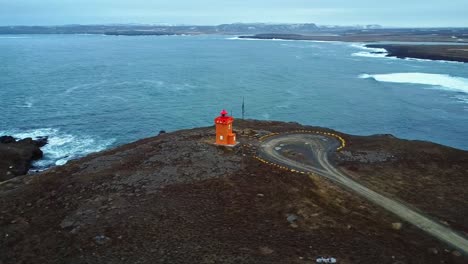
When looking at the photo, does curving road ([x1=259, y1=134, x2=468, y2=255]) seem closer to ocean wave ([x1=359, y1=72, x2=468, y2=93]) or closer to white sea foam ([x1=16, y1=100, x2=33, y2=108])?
white sea foam ([x1=16, y1=100, x2=33, y2=108])

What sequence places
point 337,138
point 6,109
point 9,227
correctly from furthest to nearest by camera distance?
point 6,109
point 337,138
point 9,227

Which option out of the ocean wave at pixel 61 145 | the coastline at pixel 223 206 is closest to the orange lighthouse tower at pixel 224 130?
the coastline at pixel 223 206

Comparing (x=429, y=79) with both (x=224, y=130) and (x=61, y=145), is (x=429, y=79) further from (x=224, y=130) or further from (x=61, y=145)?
(x=61, y=145)

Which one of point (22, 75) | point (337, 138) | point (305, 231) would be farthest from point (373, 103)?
point (22, 75)

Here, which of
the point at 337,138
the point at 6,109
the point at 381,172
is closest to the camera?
the point at 381,172

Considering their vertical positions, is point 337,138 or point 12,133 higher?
point 337,138

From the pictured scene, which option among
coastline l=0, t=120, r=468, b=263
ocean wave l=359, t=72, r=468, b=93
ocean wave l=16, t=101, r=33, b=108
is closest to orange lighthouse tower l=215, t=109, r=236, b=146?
coastline l=0, t=120, r=468, b=263

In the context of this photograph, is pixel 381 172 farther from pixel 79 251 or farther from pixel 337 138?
pixel 79 251
